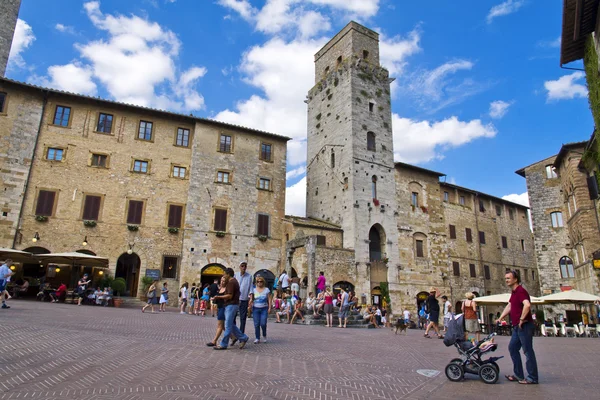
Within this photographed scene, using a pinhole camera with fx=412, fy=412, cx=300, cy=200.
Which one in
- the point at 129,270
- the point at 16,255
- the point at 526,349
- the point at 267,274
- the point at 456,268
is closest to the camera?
the point at 526,349

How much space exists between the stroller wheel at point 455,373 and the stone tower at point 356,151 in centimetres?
2261

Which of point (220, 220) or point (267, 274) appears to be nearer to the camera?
point (220, 220)

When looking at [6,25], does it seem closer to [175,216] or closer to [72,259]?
[175,216]

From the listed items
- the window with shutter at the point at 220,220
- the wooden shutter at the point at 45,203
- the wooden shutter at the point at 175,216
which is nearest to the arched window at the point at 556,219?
the window with shutter at the point at 220,220

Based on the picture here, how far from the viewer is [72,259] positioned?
20062mm

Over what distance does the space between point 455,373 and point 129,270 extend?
75.2 feet

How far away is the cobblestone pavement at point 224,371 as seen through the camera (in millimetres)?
5312

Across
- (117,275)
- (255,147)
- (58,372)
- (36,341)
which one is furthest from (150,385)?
(255,147)

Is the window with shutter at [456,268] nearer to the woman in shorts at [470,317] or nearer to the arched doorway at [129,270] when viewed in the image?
the arched doorway at [129,270]

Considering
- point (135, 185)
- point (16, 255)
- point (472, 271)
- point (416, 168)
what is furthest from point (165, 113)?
point (472, 271)

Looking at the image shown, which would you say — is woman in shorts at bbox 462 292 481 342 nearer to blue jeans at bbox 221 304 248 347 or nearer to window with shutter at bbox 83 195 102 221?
blue jeans at bbox 221 304 248 347

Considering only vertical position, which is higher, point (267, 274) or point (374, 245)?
point (374, 245)

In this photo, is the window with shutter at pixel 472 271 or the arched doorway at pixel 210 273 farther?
the window with shutter at pixel 472 271

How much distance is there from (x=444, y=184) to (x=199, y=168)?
22.1 m
